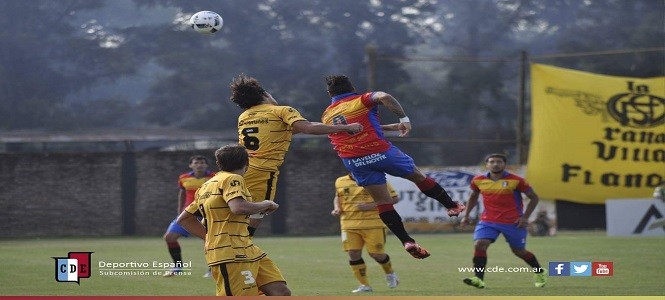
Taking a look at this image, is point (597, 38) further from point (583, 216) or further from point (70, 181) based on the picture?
point (70, 181)

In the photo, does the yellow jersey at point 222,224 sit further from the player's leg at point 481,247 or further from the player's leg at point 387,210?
the player's leg at point 481,247

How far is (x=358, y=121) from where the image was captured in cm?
1260

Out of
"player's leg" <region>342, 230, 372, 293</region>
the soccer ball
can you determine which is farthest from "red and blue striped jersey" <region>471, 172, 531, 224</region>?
the soccer ball

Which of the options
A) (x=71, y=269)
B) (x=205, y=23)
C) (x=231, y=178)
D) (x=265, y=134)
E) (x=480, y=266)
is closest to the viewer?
(x=231, y=178)

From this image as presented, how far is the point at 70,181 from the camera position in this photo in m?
35.2

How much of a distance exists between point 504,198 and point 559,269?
8.25ft

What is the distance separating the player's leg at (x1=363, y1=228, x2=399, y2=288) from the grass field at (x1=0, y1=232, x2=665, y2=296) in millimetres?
341

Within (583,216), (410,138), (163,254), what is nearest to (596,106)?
(583,216)

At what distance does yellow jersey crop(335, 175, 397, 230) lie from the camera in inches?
669

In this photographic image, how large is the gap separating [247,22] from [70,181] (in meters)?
9.51

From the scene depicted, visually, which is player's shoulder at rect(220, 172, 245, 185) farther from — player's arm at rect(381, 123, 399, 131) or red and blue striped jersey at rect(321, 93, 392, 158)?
player's arm at rect(381, 123, 399, 131)

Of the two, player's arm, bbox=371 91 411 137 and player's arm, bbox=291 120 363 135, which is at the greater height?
player's arm, bbox=371 91 411 137

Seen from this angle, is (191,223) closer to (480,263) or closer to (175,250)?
(480,263)

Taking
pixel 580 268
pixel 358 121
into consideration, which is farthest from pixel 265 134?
pixel 580 268
